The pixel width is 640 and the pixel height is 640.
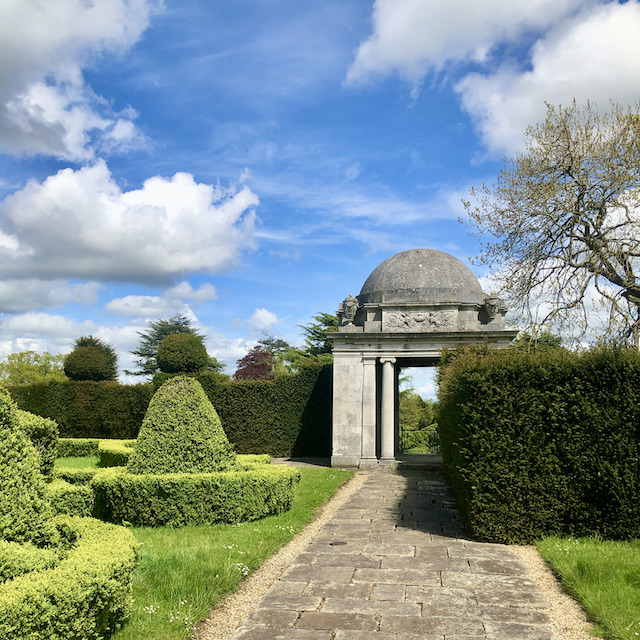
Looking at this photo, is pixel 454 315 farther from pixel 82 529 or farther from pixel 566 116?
pixel 82 529

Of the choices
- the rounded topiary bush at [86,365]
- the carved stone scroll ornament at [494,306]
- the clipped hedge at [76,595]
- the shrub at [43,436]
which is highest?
the carved stone scroll ornament at [494,306]

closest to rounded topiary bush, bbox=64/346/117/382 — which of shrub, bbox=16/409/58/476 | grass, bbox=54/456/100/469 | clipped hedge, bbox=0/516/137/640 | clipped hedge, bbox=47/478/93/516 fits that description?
grass, bbox=54/456/100/469

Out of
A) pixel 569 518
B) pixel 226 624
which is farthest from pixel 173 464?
pixel 569 518

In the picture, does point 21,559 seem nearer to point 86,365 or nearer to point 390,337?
point 390,337

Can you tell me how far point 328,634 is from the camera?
5172mm

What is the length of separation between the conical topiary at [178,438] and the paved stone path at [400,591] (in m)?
2.56

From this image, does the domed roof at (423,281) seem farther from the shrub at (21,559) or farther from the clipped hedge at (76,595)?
the shrub at (21,559)

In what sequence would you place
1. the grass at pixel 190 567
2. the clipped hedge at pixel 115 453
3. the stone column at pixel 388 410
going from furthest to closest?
the stone column at pixel 388 410 < the clipped hedge at pixel 115 453 < the grass at pixel 190 567

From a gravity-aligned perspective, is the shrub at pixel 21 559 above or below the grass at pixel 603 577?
above

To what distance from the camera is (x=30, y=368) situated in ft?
146

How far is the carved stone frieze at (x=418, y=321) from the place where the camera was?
19172mm

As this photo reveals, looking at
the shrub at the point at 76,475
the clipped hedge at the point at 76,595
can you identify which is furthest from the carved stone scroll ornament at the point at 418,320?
the clipped hedge at the point at 76,595

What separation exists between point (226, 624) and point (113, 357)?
30.4m

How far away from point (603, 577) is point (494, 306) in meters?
13.3
